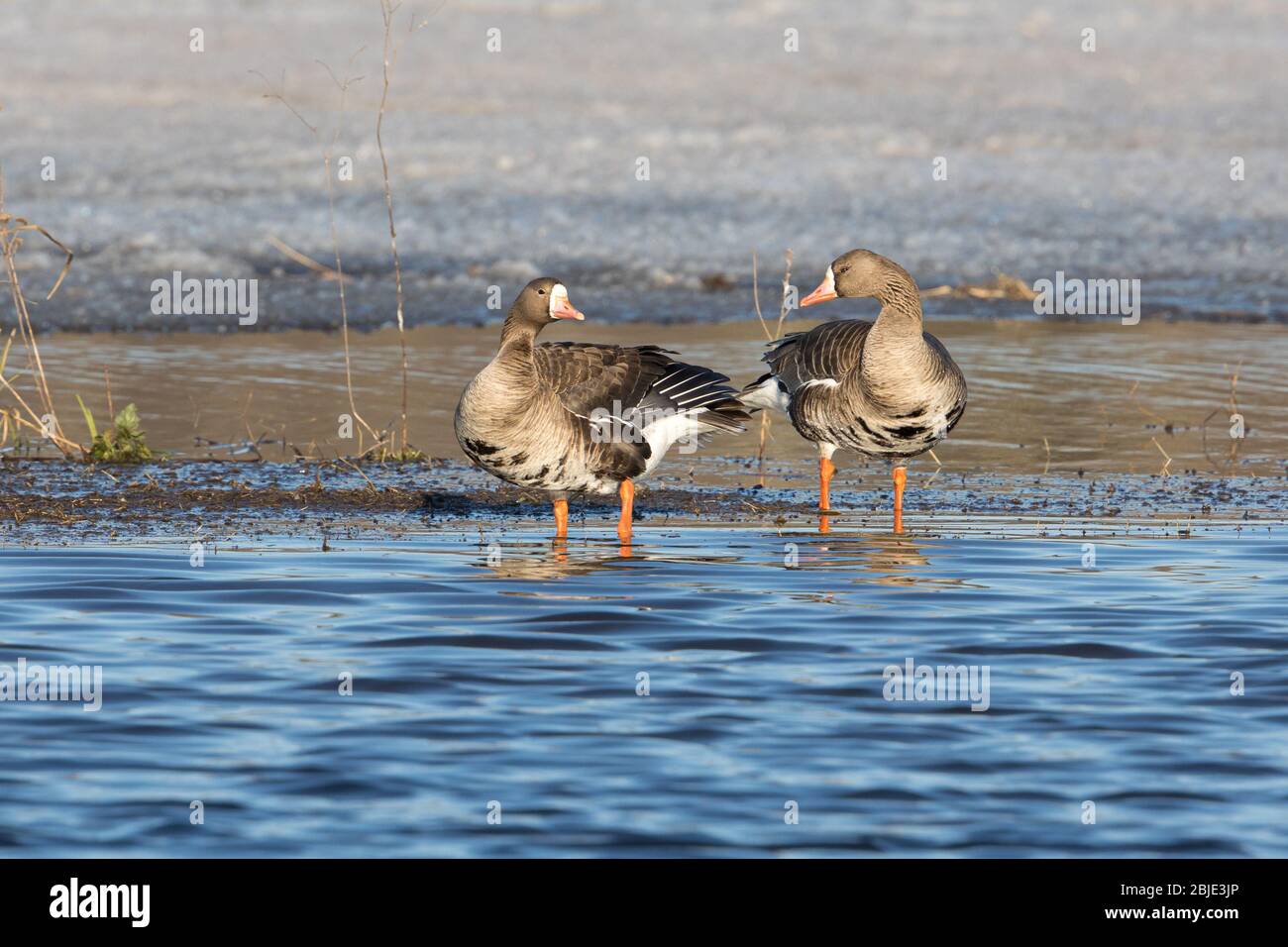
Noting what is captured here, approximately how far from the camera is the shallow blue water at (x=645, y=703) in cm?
543

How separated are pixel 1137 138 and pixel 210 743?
29.3m

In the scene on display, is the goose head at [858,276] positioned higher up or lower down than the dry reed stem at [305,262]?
lower down

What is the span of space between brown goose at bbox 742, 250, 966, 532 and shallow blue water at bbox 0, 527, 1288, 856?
115cm

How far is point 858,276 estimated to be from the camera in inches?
447

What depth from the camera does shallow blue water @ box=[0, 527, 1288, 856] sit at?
17.8 feet

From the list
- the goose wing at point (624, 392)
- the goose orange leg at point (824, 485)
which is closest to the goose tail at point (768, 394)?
the goose orange leg at point (824, 485)

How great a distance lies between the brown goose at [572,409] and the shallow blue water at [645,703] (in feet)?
1.75

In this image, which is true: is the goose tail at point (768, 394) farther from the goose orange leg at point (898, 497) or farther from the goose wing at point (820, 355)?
the goose orange leg at point (898, 497)

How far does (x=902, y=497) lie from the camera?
11.7m

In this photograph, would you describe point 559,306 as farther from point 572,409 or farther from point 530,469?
point 530,469
